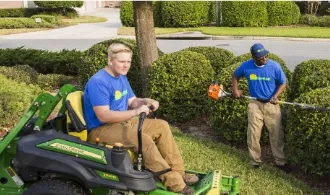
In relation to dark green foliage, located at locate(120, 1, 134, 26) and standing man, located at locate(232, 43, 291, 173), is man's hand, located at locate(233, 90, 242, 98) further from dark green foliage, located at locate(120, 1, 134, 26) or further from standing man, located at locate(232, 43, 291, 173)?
dark green foliage, located at locate(120, 1, 134, 26)

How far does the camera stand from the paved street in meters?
16.3

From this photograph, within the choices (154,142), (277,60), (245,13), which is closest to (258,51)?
(277,60)

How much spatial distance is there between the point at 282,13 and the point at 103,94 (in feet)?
68.1

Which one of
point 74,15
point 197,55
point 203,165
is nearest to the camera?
point 203,165

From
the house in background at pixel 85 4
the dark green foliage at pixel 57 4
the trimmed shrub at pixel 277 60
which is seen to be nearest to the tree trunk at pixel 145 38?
the trimmed shrub at pixel 277 60

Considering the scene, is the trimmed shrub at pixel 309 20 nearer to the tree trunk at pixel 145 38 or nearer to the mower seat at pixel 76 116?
the tree trunk at pixel 145 38

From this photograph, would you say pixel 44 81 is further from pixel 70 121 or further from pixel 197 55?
pixel 70 121

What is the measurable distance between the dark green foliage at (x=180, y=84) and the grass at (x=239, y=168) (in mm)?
865

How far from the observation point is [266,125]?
19.3 feet

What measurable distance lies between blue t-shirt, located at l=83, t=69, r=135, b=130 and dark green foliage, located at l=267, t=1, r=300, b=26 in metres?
20.0

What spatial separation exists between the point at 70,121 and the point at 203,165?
194 centimetres

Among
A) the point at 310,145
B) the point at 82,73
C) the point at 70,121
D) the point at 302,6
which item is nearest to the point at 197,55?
the point at 82,73

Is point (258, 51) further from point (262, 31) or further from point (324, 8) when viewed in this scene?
point (324, 8)

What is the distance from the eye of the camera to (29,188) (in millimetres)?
4066
